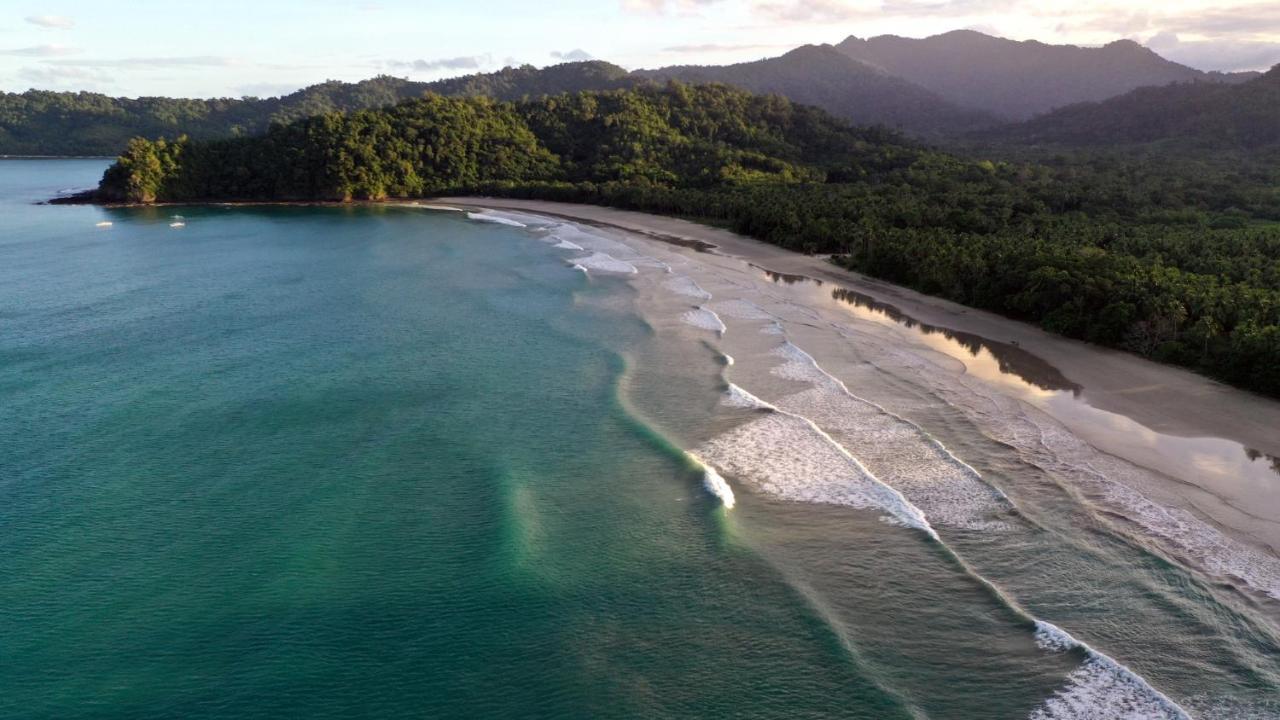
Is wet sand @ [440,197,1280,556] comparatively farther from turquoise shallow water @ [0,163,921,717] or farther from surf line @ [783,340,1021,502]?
turquoise shallow water @ [0,163,921,717]

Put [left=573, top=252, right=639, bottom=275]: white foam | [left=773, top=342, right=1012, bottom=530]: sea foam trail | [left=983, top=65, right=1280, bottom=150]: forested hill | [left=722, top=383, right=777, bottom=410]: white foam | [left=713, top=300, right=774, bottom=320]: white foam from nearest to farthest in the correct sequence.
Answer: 1. [left=773, top=342, right=1012, bottom=530]: sea foam trail
2. [left=722, top=383, right=777, bottom=410]: white foam
3. [left=713, top=300, right=774, bottom=320]: white foam
4. [left=573, top=252, right=639, bottom=275]: white foam
5. [left=983, top=65, right=1280, bottom=150]: forested hill

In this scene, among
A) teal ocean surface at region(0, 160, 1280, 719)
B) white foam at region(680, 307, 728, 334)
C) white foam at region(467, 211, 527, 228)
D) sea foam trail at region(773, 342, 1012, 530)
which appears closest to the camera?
teal ocean surface at region(0, 160, 1280, 719)

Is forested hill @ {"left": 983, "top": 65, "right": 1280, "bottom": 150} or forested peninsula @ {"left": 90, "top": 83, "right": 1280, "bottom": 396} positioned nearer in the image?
forested peninsula @ {"left": 90, "top": 83, "right": 1280, "bottom": 396}

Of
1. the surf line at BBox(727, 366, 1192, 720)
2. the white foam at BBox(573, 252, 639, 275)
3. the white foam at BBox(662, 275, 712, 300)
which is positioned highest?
the white foam at BBox(573, 252, 639, 275)

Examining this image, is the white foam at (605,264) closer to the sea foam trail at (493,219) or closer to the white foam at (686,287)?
the white foam at (686,287)

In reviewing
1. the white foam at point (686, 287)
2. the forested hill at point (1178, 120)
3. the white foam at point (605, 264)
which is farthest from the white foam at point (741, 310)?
the forested hill at point (1178, 120)

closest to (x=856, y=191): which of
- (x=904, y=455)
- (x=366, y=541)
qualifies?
(x=904, y=455)

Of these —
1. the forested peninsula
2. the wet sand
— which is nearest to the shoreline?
the wet sand

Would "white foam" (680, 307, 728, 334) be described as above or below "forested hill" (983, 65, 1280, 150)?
below
